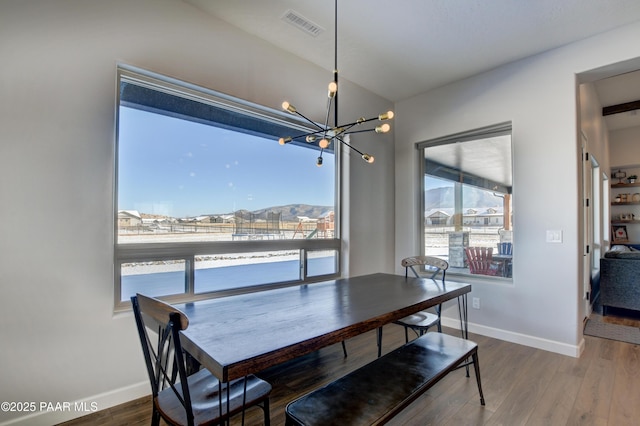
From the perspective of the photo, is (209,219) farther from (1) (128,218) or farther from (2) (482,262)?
(2) (482,262)

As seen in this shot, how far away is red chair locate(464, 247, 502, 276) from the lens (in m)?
3.58

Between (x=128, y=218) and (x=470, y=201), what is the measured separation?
11.7 ft

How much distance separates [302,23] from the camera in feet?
8.78

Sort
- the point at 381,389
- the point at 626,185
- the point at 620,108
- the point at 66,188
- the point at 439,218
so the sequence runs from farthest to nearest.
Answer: the point at 626,185
the point at 620,108
the point at 439,218
the point at 66,188
the point at 381,389

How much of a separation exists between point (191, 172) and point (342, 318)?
1737 millimetres

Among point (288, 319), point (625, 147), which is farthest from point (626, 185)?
point (288, 319)

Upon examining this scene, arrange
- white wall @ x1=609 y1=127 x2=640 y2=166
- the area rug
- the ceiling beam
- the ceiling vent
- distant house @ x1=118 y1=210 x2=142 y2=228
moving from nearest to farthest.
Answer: distant house @ x1=118 y1=210 x2=142 y2=228 → the ceiling vent → the area rug → the ceiling beam → white wall @ x1=609 y1=127 x2=640 y2=166

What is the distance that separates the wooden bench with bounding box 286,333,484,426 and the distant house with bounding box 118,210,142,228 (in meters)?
1.68

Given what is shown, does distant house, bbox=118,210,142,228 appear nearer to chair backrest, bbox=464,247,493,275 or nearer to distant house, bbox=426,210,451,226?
distant house, bbox=426,210,451,226

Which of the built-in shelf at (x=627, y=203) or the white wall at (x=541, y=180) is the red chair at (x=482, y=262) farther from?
the built-in shelf at (x=627, y=203)

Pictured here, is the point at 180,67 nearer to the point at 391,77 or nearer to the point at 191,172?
the point at 191,172

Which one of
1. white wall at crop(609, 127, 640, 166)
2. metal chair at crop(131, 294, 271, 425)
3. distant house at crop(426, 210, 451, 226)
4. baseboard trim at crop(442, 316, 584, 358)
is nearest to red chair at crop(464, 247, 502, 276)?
distant house at crop(426, 210, 451, 226)

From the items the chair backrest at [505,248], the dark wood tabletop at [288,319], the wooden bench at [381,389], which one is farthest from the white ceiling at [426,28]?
the wooden bench at [381,389]

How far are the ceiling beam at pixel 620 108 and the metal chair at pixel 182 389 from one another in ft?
21.5
